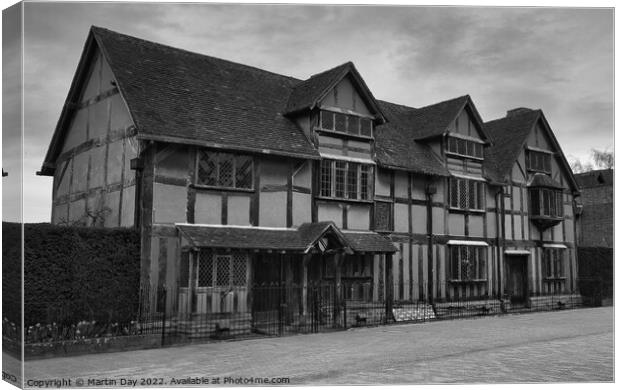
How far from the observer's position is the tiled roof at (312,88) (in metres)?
20.7

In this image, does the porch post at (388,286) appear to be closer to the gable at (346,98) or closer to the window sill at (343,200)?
the window sill at (343,200)

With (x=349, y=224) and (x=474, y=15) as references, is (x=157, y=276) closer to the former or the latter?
(x=349, y=224)

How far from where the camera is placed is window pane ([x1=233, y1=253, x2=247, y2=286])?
59.3ft

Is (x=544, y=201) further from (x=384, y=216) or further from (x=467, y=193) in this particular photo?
(x=384, y=216)

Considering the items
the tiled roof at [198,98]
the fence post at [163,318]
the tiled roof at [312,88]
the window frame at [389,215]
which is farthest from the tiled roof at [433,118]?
the fence post at [163,318]

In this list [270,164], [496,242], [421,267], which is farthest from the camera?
[496,242]

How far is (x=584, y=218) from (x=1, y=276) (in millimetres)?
26232

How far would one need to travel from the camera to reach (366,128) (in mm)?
22000

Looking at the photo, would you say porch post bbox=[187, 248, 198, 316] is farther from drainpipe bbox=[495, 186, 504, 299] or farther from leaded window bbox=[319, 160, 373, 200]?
drainpipe bbox=[495, 186, 504, 299]

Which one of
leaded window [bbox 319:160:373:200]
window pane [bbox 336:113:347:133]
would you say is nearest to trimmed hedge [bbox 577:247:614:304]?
leaded window [bbox 319:160:373:200]

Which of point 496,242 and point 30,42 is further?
point 496,242

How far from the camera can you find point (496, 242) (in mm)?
26453

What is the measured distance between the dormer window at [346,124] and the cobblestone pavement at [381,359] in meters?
6.54

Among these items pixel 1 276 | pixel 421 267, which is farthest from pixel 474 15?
pixel 421 267
